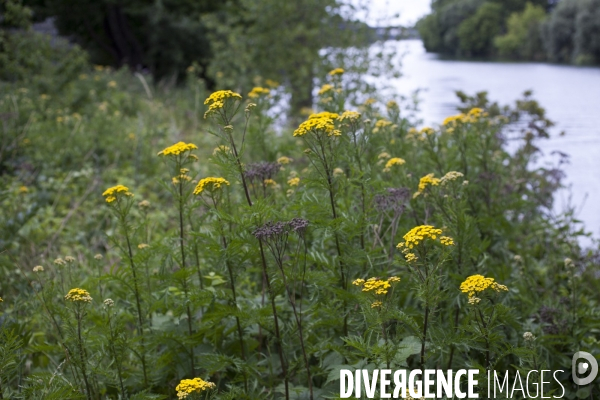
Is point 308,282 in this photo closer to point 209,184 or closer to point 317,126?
point 209,184

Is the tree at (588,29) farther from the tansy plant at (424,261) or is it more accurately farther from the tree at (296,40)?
the tansy plant at (424,261)

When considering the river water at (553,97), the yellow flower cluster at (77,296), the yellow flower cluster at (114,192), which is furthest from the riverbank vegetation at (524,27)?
the yellow flower cluster at (77,296)

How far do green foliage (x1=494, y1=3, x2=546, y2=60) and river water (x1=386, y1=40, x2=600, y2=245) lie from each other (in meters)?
0.25

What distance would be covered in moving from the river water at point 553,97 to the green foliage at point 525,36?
0.25 m

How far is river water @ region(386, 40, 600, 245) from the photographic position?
4801 millimetres

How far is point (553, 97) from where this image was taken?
6.81 m

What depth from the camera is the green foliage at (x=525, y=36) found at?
752cm

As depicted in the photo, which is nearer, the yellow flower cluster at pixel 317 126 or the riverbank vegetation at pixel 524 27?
the yellow flower cluster at pixel 317 126

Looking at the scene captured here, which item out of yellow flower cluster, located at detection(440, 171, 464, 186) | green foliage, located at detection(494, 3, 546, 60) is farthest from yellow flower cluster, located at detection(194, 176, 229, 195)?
green foliage, located at detection(494, 3, 546, 60)

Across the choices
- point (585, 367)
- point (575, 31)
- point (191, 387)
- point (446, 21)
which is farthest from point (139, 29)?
point (191, 387)

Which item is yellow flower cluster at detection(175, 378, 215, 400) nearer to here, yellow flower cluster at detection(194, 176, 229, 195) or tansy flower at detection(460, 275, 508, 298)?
yellow flower cluster at detection(194, 176, 229, 195)

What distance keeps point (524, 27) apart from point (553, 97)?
1556mm

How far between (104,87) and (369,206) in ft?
24.7

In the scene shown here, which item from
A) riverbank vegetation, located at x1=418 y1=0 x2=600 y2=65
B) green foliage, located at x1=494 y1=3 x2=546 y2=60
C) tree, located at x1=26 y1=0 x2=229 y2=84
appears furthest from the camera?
tree, located at x1=26 y1=0 x2=229 y2=84
